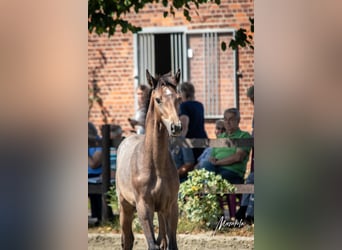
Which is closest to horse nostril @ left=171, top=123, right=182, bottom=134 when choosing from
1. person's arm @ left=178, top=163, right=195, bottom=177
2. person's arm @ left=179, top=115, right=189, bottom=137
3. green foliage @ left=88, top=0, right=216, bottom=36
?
green foliage @ left=88, top=0, right=216, bottom=36

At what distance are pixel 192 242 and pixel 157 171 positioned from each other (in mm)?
2121

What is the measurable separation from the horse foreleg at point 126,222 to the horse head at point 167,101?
1164 millimetres

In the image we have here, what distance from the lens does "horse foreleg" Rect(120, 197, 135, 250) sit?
21.4 ft

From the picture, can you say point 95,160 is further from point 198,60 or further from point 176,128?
point 176,128

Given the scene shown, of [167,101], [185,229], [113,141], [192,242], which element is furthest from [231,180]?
[167,101]

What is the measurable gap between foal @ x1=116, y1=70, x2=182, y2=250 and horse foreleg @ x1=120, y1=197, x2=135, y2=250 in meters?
0.34

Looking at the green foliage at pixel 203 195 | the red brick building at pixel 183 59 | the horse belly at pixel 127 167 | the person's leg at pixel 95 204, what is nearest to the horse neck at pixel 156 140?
the horse belly at pixel 127 167

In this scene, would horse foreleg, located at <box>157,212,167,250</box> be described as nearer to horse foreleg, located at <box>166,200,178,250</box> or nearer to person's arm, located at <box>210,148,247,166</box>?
horse foreleg, located at <box>166,200,178,250</box>
